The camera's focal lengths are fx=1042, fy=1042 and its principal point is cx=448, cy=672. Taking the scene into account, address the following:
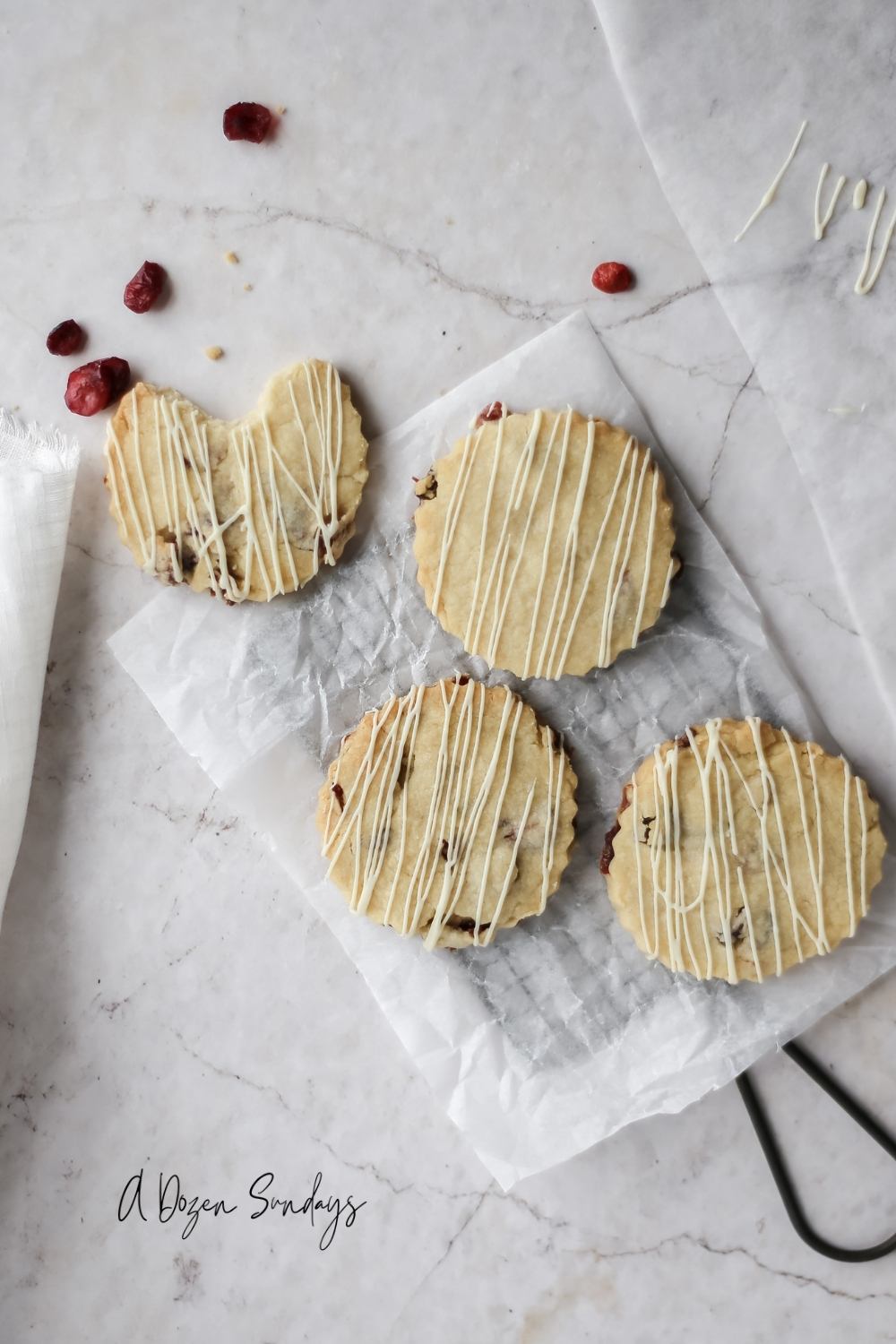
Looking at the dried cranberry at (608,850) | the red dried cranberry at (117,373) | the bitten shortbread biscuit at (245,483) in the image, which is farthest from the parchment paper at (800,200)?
the red dried cranberry at (117,373)

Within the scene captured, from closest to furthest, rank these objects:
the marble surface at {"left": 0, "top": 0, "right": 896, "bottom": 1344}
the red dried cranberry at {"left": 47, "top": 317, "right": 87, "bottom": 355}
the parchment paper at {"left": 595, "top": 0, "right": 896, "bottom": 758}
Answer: the parchment paper at {"left": 595, "top": 0, "right": 896, "bottom": 758}, the marble surface at {"left": 0, "top": 0, "right": 896, "bottom": 1344}, the red dried cranberry at {"left": 47, "top": 317, "right": 87, "bottom": 355}

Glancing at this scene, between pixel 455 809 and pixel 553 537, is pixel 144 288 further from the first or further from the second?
pixel 455 809

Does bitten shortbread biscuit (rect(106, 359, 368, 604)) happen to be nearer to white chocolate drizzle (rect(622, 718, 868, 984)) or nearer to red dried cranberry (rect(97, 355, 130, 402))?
red dried cranberry (rect(97, 355, 130, 402))

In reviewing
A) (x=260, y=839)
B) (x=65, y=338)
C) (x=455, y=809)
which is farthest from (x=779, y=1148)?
(x=65, y=338)

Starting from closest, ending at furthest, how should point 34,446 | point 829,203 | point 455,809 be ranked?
point 829,203 < point 455,809 < point 34,446

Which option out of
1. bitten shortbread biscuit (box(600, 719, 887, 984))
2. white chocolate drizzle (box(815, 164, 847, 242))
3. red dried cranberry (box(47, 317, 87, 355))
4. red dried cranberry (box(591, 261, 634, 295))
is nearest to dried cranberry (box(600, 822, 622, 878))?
bitten shortbread biscuit (box(600, 719, 887, 984))

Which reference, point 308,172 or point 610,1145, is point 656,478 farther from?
point 610,1145

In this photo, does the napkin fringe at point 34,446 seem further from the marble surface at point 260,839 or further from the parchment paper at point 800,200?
the parchment paper at point 800,200
